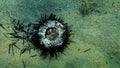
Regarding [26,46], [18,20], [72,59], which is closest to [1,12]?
[18,20]

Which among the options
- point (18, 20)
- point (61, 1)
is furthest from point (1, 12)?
point (61, 1)

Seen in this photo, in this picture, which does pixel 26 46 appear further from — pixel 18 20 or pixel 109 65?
pixel 109 65

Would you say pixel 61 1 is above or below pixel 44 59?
above

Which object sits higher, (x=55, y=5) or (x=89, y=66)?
(x=55, y=5)

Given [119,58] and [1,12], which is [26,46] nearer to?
[1,12]

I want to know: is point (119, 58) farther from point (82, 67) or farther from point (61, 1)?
point (61, 1)

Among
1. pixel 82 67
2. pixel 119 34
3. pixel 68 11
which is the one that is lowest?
pixel 82 67
